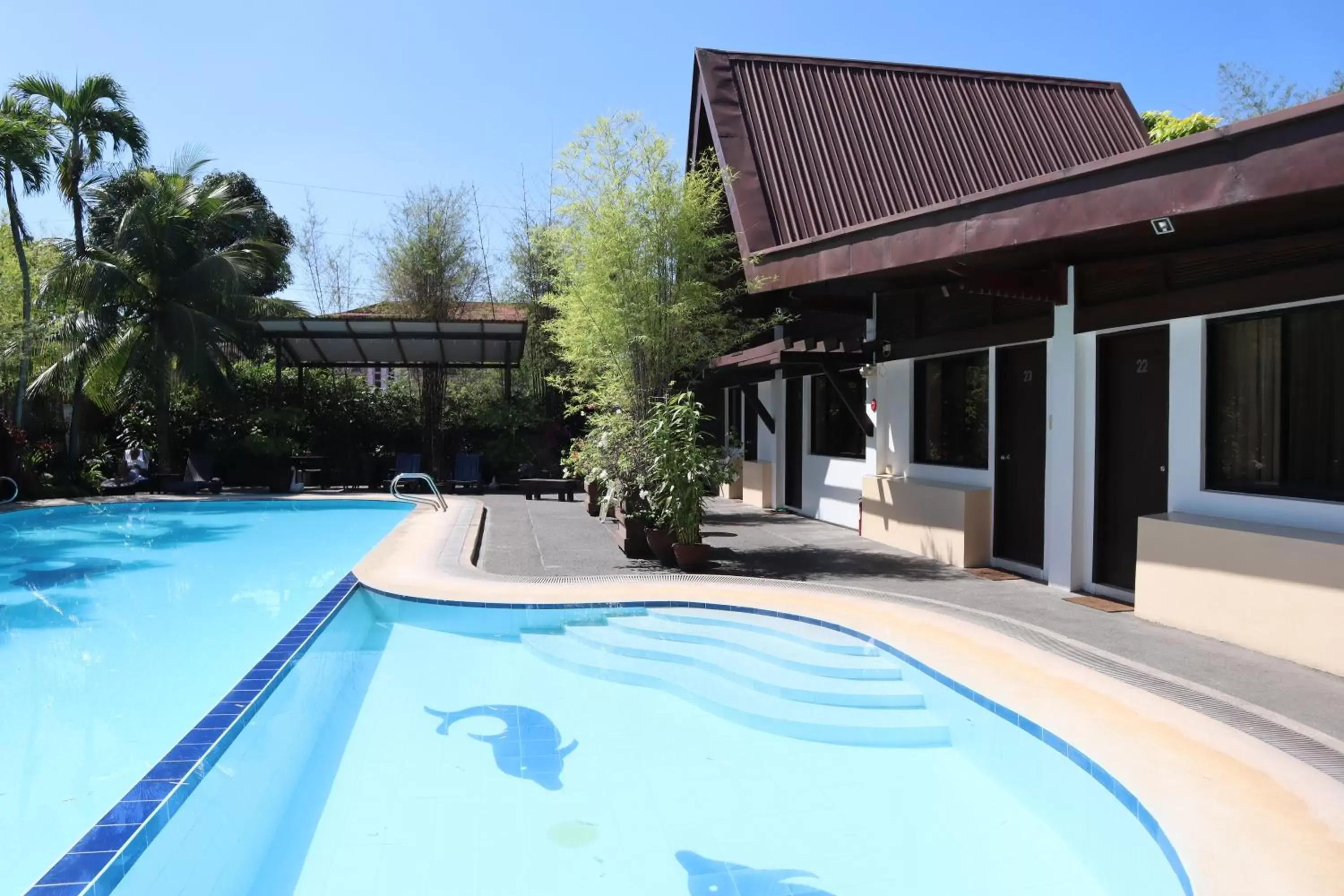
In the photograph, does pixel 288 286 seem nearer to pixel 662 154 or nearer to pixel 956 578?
pixel 662 154

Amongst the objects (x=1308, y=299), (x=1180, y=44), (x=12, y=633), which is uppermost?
(x=1180, y=44)

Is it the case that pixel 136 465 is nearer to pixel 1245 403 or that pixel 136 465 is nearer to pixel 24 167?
pixel 24 167

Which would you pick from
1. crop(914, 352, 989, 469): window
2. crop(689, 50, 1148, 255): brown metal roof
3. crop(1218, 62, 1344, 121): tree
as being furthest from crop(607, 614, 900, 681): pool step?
crop(1218, 62, 1344, 121): tree

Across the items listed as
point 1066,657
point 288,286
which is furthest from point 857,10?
point 288,286

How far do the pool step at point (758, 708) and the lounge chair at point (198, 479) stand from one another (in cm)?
1275

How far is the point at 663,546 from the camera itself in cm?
861

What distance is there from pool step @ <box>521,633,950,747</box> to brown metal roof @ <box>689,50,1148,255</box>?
629 cm

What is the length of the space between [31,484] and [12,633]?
32.8 ft

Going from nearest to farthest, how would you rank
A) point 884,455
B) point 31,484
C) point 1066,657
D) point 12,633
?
point 1066,657 < point 12,633 < point 884,455 < point 31,484

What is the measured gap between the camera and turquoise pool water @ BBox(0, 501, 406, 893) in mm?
3988

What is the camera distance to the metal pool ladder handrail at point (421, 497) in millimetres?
14438

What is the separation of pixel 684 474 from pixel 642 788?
440 centimetres

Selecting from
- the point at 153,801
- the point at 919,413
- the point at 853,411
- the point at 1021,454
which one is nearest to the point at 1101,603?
the point at 1021,454

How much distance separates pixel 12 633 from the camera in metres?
6.56
